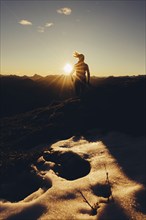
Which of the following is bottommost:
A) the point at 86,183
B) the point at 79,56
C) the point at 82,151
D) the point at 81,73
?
the point at 86,183

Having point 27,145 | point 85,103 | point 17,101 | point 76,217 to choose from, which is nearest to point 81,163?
point 76,217

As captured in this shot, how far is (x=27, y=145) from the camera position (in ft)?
30.7

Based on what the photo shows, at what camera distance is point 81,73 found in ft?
42.9

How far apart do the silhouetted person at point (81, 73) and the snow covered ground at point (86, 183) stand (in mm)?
5356

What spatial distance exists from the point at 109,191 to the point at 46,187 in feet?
4.70

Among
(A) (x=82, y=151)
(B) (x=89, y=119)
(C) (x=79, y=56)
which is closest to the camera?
(A) (x=82, y=151)

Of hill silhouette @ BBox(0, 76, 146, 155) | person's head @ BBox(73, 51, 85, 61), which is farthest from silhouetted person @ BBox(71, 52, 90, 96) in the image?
hill silhouette @ BBox(0, 76, 146, 155)

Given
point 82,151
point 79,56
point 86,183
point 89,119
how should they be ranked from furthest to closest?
point 79,56
point 89,119
point 82,151
point 86,183

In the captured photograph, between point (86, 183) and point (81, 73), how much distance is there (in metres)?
7.94

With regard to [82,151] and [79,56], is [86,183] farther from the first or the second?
[79,56]

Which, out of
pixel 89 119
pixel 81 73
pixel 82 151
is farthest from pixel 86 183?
pixel 81 73

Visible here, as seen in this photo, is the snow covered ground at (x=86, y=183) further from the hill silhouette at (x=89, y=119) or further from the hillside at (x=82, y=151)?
the hill silhouette at (x=89, y=119)

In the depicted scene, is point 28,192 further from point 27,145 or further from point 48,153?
point 27,145

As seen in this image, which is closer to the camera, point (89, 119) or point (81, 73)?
point (89, 119)
